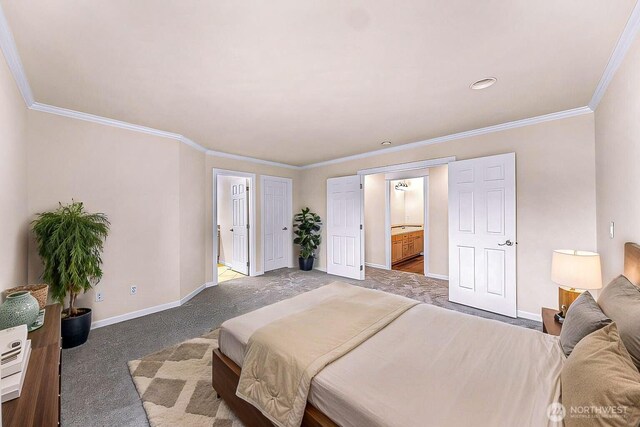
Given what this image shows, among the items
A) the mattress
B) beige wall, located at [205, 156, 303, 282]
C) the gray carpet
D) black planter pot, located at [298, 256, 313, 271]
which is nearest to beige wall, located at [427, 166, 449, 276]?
the gray carpet

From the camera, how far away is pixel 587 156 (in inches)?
110

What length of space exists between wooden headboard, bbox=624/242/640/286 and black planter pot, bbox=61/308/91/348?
444cm

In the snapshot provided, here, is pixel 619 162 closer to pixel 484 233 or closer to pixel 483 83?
pixel 483 83

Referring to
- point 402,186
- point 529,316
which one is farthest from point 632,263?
point 402,186

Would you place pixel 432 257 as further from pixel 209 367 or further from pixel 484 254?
pixel 209 367

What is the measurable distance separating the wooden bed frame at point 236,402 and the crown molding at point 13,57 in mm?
2392

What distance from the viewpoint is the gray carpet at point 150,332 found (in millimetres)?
1822

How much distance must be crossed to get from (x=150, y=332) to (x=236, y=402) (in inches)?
72.9

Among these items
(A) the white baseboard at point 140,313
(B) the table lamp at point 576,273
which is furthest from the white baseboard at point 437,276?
(A) the white baseboard at point 140,313

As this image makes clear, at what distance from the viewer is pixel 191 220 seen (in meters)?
4.04

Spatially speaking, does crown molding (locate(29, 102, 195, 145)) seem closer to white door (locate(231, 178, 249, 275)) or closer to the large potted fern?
the large potted fern

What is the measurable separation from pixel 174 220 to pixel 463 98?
385cm

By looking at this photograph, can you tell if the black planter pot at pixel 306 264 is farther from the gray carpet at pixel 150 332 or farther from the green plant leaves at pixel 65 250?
the green plant leaves at pixel 65 250

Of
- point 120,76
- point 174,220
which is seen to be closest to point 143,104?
point 120,76
